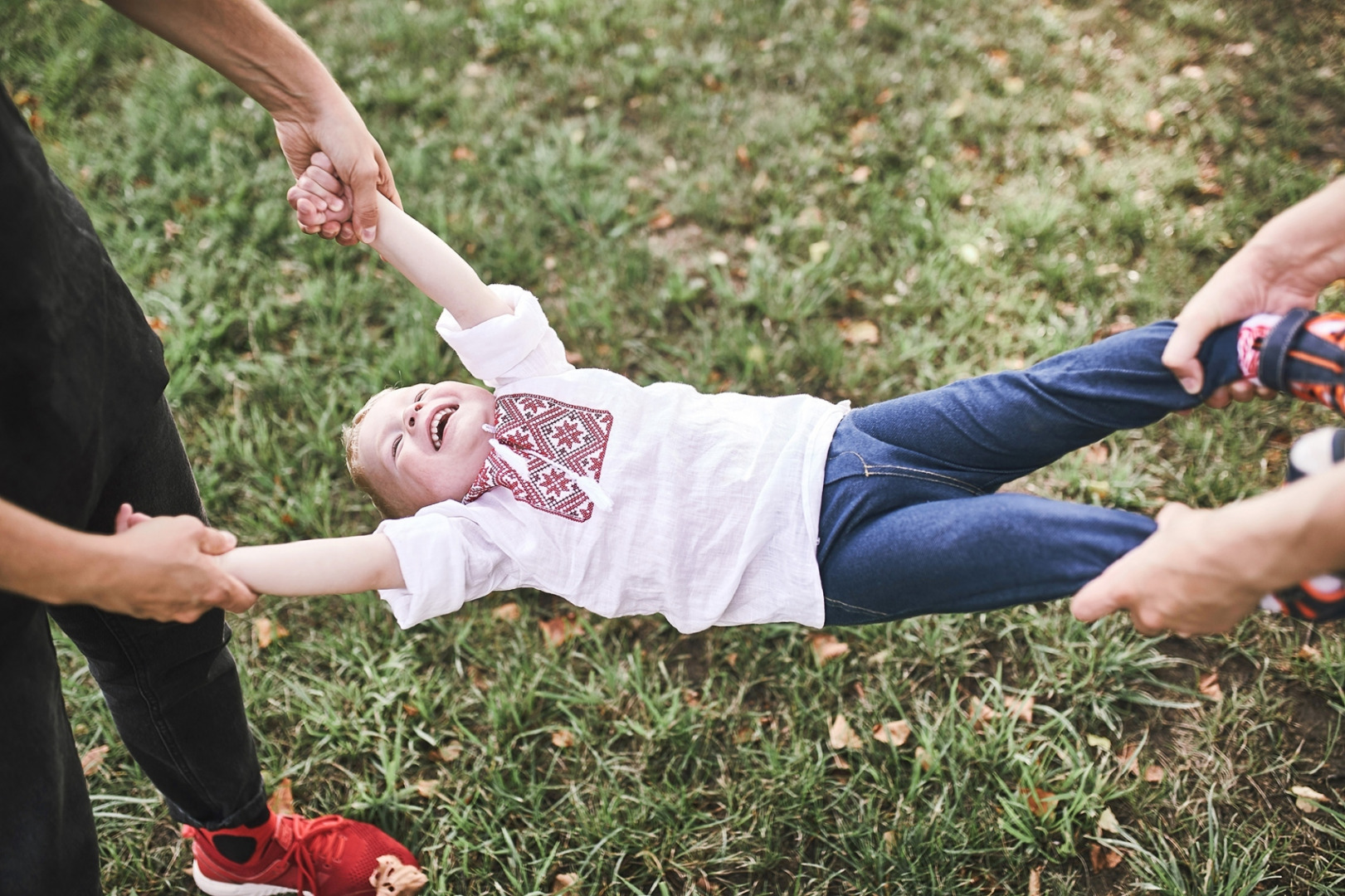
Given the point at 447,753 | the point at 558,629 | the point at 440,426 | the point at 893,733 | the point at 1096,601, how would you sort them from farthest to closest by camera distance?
1. the point at 558,629
2. the point at 447,753
3. the point at 893,733
4. the point at 440,426
5. the point at 1096,601

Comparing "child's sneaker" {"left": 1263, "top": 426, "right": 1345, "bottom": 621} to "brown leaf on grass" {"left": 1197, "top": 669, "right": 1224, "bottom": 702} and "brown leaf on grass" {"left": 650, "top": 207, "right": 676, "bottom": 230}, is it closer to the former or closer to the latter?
"brown leaf on grass" {"left": 1197, "top": 669, "right": 1224, "bottom": 702}

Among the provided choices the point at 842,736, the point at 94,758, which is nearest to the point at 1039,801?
the point at 842,736

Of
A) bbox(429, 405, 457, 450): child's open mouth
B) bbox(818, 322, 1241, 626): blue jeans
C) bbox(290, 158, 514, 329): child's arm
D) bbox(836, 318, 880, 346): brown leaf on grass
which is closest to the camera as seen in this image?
bbox(818, 322, 1241, 626): blue jeans

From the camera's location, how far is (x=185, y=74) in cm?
498

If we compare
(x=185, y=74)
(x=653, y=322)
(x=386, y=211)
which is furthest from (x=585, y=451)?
(x=185, y=74)

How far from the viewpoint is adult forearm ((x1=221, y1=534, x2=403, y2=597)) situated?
5.78 ft

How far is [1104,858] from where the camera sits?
7.79 feet

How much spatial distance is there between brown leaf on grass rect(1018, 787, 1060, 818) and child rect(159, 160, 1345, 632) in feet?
2.85

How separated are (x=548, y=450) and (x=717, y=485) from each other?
17.2 inches

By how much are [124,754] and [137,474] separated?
5.00 feet

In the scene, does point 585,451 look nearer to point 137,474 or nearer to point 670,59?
point 137,474

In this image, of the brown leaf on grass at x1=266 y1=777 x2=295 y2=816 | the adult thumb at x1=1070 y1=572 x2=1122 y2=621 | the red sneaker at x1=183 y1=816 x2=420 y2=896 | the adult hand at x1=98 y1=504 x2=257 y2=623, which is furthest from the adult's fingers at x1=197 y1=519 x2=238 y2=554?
the adult thumb at x1=1070 y1=572 x2=1122 y2=621

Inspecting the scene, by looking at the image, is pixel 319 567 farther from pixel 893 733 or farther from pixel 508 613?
pixel 893 733

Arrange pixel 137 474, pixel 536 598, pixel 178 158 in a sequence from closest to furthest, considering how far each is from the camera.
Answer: pixel 137 474, pixel 536 598, pixel 178 158
